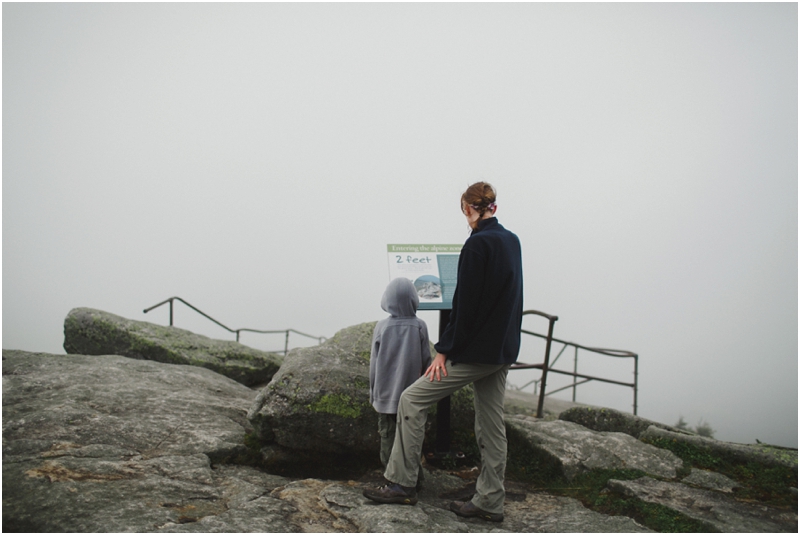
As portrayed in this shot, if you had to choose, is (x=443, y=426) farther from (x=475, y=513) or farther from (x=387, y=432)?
(x=475, y=513)

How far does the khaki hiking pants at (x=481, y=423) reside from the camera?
3.36 m

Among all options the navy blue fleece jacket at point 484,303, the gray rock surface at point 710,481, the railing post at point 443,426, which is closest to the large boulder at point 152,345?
the railing post at point 443,426

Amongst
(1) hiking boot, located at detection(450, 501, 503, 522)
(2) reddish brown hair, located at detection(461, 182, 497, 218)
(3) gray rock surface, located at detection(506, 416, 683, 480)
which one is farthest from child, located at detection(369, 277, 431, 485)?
(3) gray rock surface, located at detection(506, 416, 683, 480)

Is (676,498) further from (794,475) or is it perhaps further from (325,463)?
(325,463)

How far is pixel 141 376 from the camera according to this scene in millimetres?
5766

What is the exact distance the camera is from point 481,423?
137 inches

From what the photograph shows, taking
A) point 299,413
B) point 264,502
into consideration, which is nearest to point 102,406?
point 299,413

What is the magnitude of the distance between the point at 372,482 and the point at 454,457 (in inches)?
34.7

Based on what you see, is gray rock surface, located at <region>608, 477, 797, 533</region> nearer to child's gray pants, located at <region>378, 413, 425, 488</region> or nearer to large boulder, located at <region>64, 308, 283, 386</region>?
child's gray pants, located at <region>378, 413, 425, 488</region>

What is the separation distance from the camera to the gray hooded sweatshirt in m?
3.74

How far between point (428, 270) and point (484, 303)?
125 centimetres

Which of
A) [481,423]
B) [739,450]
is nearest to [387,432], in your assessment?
[481,423]

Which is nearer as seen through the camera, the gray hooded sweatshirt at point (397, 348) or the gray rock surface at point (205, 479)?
the gray rock surface at point (205, 479)

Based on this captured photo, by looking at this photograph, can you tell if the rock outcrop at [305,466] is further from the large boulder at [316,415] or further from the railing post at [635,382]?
the railing post at [635,382]
